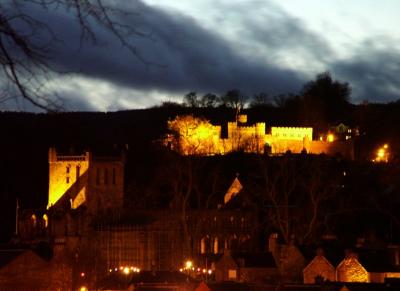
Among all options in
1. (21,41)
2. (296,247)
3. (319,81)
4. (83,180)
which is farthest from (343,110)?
(21,41)

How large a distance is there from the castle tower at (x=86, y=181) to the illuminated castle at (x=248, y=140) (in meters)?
24.0

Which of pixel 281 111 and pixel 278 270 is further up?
pixel 281 111

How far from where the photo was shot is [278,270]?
5288 centimetres

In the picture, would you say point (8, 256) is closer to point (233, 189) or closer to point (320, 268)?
point (320, 268)

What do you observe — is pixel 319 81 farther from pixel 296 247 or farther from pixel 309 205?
pixel 296 247

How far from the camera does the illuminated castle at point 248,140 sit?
112m

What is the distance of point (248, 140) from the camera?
377ft

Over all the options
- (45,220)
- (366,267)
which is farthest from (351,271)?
(45,220)

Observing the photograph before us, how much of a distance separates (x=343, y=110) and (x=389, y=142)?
19.3m

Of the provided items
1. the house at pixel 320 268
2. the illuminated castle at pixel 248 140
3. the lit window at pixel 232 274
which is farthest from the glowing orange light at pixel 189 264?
the illuminated castle at pixel 248 140

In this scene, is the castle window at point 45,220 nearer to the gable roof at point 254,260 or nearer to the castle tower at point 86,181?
the castle tower at point 86,181

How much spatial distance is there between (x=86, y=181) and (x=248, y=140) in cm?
3398

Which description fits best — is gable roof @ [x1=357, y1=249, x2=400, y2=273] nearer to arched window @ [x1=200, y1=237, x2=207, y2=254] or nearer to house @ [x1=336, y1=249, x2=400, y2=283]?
house @ [x1=336, y1=249, x2=400, y2=283]

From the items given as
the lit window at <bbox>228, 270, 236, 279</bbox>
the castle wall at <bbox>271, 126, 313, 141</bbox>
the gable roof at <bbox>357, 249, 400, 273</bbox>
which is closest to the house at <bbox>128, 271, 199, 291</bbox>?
the lit window at <bbox>228, 270, 236, 279</bbox>
